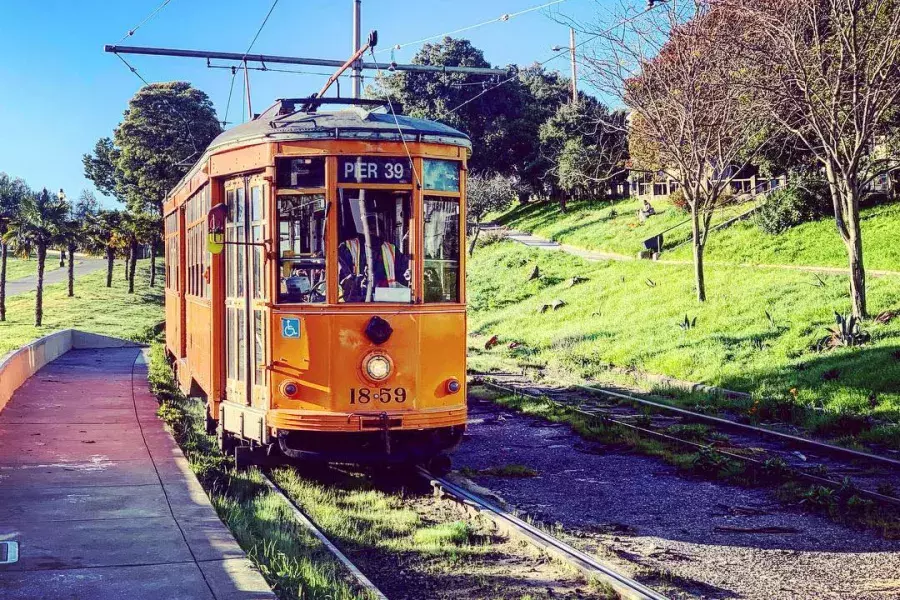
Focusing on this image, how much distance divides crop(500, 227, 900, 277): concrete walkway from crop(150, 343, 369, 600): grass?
15283 millimetres

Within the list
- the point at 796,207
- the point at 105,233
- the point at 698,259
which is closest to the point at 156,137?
the point at 105,233

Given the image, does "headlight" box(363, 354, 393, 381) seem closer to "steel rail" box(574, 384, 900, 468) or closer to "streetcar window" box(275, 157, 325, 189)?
"streetcar window" box(275, 157, 325, 189)

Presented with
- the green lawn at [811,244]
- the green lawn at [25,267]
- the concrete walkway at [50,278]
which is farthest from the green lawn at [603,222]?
the green lawn at [25,267]

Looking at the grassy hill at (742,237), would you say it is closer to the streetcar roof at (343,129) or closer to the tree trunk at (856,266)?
the tree trunk at (856,266)

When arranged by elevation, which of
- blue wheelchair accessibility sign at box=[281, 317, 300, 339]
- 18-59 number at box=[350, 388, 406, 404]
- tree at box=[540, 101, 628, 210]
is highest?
tree at box=[540, 101, 628, 210]

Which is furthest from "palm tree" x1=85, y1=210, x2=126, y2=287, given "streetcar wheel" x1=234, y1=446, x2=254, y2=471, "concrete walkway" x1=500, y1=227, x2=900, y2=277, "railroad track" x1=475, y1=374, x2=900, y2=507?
"streetcar wheel" x1=234, y1=446, x2=254, y2=471

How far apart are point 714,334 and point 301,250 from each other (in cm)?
1208

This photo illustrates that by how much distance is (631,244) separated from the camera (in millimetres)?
35062

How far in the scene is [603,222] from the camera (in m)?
44.3

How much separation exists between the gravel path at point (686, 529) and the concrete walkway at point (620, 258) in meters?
12.7

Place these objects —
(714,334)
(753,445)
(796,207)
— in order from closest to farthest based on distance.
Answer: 1. (753,445)
2. (714,334)
3. (796,207)

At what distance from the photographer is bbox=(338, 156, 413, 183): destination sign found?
8859 millimetres

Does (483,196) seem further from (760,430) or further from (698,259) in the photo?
(760,430)

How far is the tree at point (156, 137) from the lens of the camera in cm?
5969
